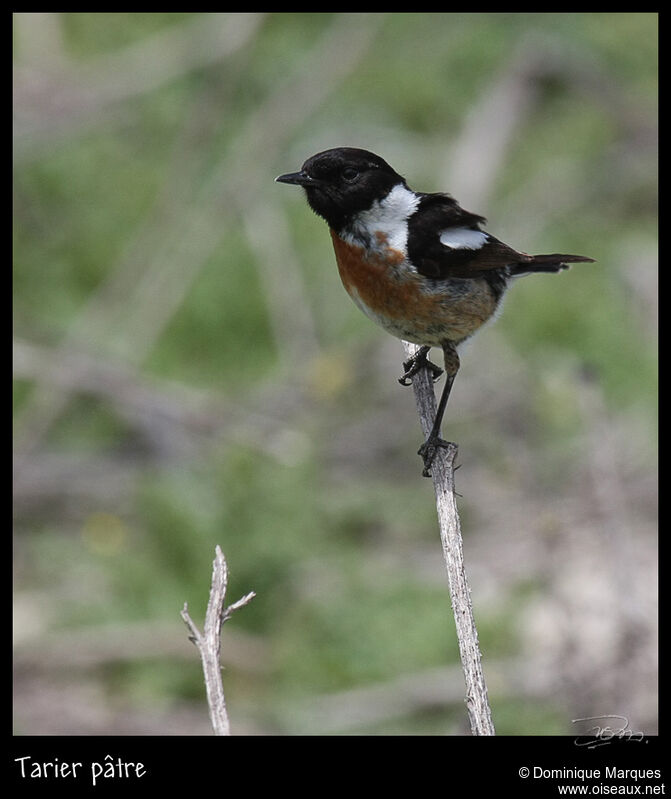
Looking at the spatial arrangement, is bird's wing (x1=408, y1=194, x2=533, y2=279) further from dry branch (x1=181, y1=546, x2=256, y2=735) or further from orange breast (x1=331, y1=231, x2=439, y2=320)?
dry branch (x1=181, y1=546, x2=256, y2=735)

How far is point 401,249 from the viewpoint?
174 inches

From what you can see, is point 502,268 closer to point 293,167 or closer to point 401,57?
point 293,167

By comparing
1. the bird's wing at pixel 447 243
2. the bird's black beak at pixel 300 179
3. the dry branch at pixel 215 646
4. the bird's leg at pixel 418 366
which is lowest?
the dry branch at pixel 215 646

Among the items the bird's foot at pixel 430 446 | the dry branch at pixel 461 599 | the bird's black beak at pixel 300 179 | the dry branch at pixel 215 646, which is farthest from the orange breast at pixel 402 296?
the dry branch at pixel 215 646

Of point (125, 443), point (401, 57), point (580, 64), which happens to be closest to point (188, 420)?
point (125, 443)

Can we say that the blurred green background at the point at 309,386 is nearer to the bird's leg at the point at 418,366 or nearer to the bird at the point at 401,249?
the bird's leg at the point at 418,366

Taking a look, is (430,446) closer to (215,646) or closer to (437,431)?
(437,431)

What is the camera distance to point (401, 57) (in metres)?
8.92

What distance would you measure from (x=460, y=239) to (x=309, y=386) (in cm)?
312

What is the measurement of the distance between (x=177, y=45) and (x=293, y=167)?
1.22m
